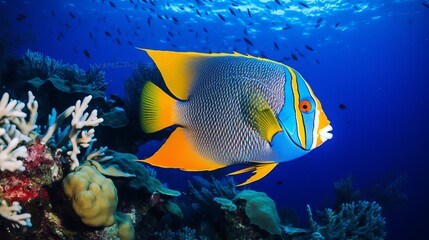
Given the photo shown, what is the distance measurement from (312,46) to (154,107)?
37.0m

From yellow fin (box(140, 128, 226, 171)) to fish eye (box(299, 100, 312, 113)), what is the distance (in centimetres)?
43

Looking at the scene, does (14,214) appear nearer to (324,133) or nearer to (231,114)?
(231,114)

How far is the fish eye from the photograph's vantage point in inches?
48.8

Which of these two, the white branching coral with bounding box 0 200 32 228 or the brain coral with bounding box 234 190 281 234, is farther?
the brain coral with bounding box 234 190 281 234

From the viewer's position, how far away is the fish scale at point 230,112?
1.30m

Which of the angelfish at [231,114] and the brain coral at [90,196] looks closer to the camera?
the angelfish at [231,114]

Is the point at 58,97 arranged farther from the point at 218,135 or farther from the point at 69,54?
the point at 69,54

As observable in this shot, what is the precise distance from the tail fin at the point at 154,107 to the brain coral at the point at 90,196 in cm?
105

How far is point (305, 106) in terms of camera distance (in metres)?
1.25

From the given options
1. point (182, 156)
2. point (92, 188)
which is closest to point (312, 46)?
point (92, 188)

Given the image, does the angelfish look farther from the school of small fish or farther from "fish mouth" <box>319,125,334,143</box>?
the school of small fish

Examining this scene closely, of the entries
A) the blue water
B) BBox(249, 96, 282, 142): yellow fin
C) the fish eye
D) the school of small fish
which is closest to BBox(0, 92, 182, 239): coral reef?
BBox(249, 96, 282, 142): yellow fin

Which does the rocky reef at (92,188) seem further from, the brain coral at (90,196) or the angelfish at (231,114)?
the angelfish at (231,114)

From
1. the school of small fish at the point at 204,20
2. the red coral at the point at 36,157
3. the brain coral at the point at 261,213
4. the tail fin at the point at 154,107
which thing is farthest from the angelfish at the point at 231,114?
the school of small fish at the point at 204,20
